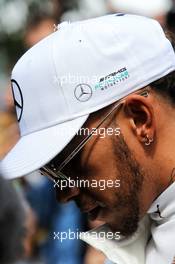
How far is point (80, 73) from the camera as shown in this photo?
1.55 m

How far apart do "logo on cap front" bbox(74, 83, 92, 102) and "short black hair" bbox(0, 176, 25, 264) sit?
236mm

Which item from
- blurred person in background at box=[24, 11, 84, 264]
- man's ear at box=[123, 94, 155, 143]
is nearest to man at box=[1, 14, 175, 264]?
man's ear at box=[123, 94, 155, 143]

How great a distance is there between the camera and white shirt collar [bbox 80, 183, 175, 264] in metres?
1.54

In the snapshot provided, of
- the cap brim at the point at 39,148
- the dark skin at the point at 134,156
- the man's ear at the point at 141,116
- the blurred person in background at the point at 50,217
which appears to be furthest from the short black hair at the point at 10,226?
the blurred person in background at the point at 50,217

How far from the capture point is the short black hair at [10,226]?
4.92 ft

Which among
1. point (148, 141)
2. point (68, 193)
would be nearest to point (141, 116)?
point (148, 141)

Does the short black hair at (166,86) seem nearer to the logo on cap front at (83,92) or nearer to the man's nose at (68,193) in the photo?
the logo on cap front at (83,92)

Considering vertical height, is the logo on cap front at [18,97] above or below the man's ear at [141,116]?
above

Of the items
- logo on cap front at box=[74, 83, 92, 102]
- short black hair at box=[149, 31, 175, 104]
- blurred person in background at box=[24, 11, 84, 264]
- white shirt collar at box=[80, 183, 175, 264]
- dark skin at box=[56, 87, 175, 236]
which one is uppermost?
logo on cap front at box=[74, 83, 92, 102]

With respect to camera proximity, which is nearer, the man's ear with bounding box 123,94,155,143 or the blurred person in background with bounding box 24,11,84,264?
the man's ear with bounding box 123,94,155,143

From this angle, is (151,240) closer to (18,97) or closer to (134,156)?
(134,156)

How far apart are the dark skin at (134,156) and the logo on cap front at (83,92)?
4 cm

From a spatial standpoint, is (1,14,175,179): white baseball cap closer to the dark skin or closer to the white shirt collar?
the dark skin

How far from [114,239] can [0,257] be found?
30 centimetres
